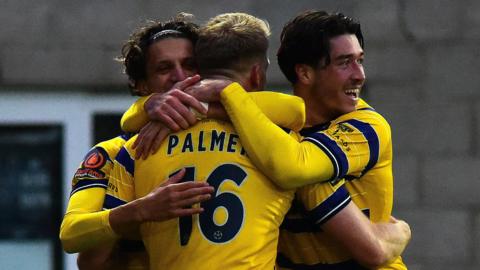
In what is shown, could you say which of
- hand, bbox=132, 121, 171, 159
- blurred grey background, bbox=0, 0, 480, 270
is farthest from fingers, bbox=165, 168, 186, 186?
blurred grey background, bbox=0, 0, 480, 270

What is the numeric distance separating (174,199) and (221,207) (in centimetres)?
13

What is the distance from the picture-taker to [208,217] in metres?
3.62

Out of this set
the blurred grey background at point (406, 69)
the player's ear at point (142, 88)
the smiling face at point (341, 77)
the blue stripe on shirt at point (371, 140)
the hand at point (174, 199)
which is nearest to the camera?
the hand at point (174, 199)

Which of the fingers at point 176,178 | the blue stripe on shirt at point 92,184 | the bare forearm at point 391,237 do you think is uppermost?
the fingers at point 176,178

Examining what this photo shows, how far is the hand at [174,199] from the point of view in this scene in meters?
3.57

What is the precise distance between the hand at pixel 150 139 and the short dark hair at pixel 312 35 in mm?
486

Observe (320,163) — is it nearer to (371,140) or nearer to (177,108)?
(371,140)

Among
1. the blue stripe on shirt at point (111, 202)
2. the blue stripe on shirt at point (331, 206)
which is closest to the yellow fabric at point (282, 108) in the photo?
the blue stripe on shirt at point (331, 206)

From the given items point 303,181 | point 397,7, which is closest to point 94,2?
point 397,7

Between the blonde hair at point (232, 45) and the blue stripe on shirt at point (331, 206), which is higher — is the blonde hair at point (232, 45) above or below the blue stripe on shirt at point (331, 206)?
above

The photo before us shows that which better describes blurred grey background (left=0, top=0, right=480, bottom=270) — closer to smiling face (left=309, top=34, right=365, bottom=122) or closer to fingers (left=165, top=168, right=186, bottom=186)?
smiling face (left=309, top=34, right=365, bottom=122)

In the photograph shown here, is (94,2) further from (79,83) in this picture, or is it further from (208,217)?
(208,217)

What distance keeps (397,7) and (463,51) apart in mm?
365

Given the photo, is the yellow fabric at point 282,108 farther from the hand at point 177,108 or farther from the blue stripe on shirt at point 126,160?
the blue stripe on shirt at point 126,160
